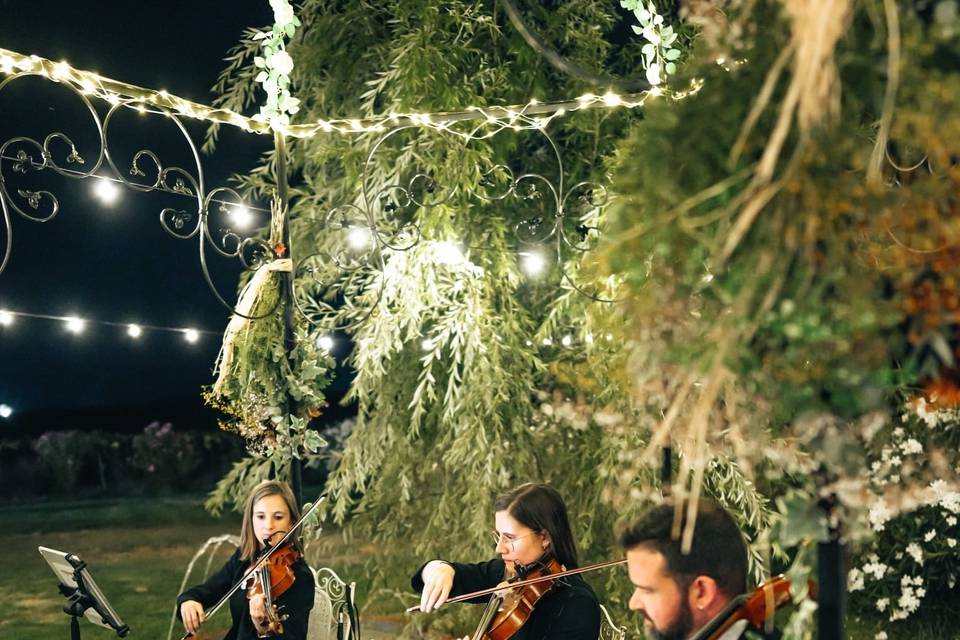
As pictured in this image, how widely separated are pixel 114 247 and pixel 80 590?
8096 mm

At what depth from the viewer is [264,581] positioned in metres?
3.32

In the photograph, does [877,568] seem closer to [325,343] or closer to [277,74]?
[325,343]

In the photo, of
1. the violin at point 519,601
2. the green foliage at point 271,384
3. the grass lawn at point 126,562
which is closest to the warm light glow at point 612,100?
the green foliage at point 271,384

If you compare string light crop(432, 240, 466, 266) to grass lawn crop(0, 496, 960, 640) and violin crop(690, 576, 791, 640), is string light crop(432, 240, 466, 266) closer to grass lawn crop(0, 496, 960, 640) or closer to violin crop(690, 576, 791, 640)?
grass lawn crop(0, 496, 960, 640)

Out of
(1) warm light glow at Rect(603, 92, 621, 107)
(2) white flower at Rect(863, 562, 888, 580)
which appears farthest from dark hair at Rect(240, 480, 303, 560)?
(2) white flower at Rect(863, 562, 888, 580)

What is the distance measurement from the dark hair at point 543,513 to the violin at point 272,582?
90 centimetres

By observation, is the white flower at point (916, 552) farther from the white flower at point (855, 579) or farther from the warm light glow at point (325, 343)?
the warm light glow at point (325, 343)

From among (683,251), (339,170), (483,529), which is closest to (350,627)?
(483,529)

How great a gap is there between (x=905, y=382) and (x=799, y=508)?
0.21 meters

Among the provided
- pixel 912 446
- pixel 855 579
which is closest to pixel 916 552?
pixel 855 579

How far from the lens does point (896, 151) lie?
1558mm

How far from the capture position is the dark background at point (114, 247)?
863 centimetres

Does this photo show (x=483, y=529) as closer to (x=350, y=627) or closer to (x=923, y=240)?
(x=350, y=627)

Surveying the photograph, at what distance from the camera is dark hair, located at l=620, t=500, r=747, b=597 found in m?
1.84
